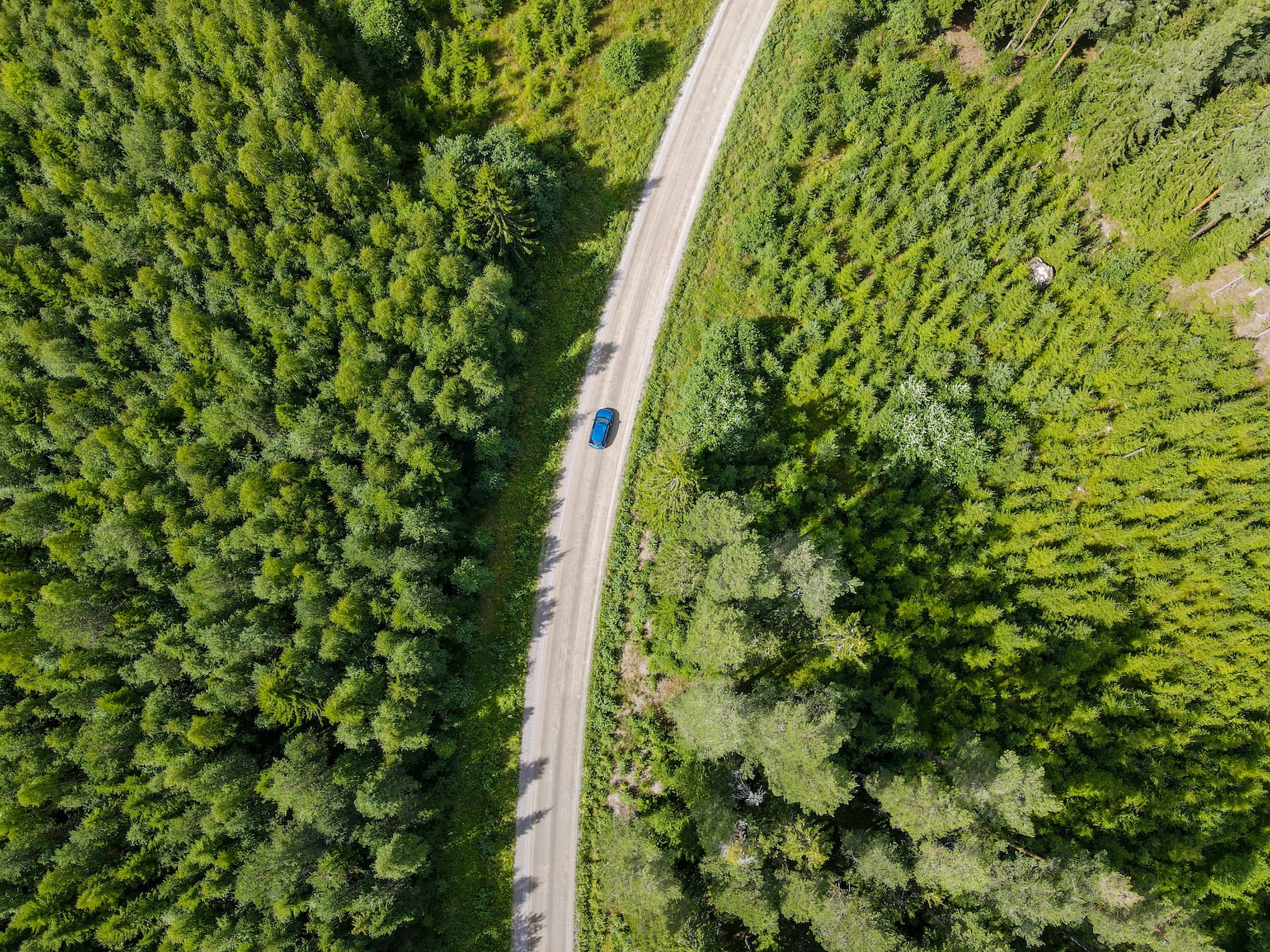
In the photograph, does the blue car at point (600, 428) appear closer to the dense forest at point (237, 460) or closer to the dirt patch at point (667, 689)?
the dense forest at point (237, 460)

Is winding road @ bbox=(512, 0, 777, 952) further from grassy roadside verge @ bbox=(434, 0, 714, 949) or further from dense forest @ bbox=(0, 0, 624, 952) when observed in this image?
dense forest @ bbox=(0, 0, 624, 952)

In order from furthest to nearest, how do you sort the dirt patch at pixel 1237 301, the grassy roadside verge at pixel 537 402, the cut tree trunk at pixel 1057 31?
1. the cut tree trunk at pixel 1057 31
2. the dirt patch at pixel 1237 301
3. the grassy roadside verge at pixel 537 402

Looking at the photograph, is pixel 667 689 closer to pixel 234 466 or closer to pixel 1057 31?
pixel 234 466

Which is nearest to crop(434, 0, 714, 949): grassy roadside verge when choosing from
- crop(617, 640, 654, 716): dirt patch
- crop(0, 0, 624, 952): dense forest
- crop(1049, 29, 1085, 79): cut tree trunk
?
crop(0, 0, 624, 952): dense forest

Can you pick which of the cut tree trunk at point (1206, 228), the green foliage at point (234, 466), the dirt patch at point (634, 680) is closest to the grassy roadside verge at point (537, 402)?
the green foliage at point (234, 466)

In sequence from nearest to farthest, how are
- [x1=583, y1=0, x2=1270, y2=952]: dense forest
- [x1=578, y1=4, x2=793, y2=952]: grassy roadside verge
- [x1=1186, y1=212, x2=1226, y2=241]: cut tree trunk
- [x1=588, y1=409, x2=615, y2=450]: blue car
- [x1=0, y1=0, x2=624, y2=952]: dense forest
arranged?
[x1=583, y1=0, x2=1270, y2=952]: dense forest, [x1=0, y1=0, x2=624, y2=952]: dense forest, [x1=1186, y1=212, x2=1226, y2=241]: cut tree trunk, [x1=578, y1=4, x2=793, y2=952]: grassy roadside verge, [x1=588, y1=409, x2=615, y2=450]: blue car

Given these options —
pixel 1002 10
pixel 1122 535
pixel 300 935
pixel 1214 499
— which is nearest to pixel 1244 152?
pixel 1002 10

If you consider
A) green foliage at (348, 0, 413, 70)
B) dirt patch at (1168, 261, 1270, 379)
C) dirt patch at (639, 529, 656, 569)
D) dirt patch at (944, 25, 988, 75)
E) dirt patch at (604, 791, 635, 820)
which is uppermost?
green foliage at (348, 0, 413, 70)

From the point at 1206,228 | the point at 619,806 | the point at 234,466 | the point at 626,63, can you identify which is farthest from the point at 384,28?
the point at 1206,228
